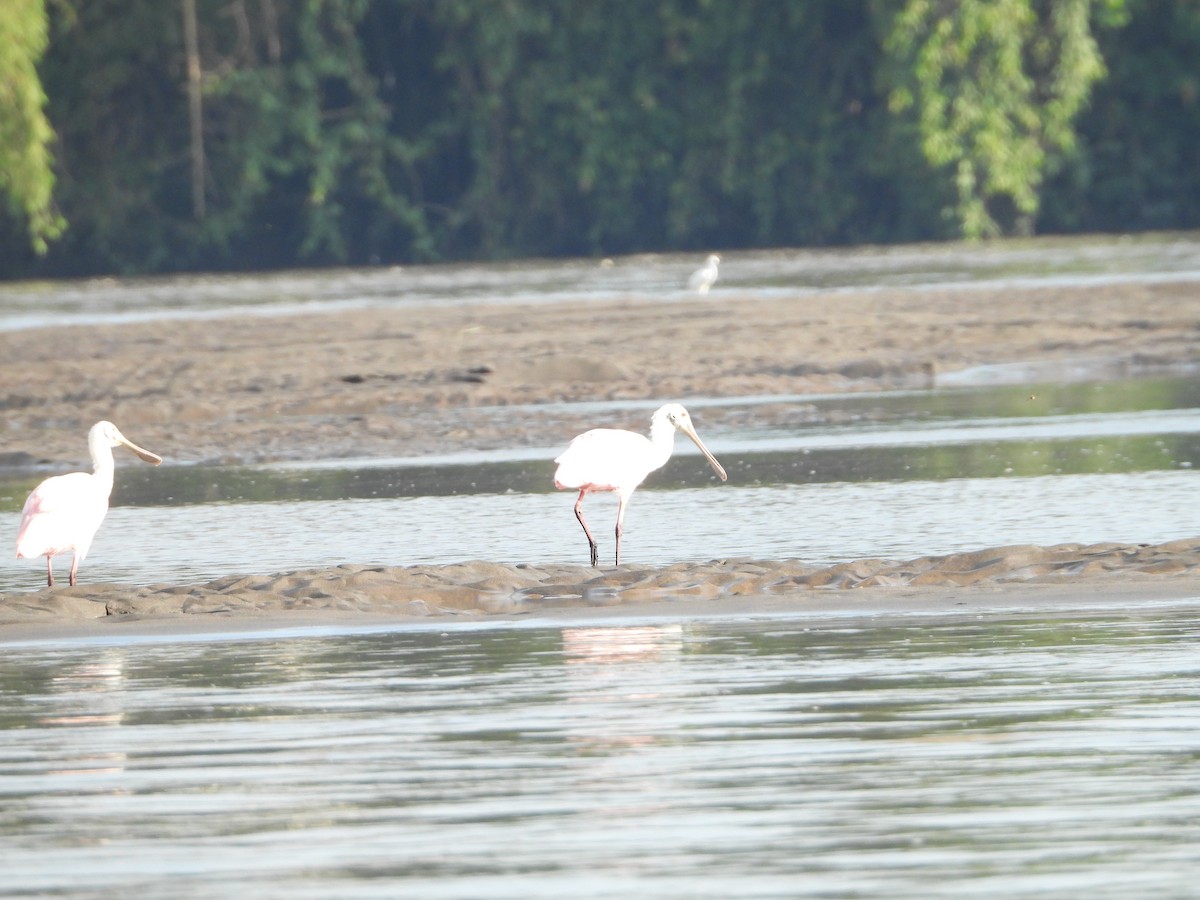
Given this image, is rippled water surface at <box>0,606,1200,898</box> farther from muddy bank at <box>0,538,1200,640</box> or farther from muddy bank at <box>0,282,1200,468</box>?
muddy bank at <box>0,282,1200,468</box>

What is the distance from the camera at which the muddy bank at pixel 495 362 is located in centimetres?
1700

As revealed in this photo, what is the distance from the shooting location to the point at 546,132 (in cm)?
4978

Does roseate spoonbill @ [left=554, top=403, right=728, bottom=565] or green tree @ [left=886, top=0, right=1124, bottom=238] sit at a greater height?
green tree @ [left=886, top=0, right=1124, bottom=238]

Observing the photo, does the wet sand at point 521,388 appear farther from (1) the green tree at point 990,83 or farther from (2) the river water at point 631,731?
(1) the green tree at point 990,83

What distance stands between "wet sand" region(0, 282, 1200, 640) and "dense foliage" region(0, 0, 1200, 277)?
59.2 feet

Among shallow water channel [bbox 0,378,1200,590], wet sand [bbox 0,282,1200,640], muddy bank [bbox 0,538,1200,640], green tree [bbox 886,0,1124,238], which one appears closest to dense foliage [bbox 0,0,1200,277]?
green tree [bbox 886,0,1124,238]

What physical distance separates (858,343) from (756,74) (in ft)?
88.6

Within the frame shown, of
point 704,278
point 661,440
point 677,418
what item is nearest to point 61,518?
point 661,440

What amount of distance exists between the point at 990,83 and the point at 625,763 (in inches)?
1457

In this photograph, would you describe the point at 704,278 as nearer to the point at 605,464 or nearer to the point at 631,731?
the point at 605,464

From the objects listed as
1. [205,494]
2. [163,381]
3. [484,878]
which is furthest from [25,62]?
[484,878]

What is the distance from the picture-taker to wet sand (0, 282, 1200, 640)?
9094mm

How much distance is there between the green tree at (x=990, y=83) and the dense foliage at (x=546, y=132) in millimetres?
116

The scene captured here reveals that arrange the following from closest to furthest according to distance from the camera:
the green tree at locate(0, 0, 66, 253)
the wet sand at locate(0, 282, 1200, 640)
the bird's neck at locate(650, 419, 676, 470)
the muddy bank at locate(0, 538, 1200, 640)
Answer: the muddy bank at locate(0, 538, 1200, 640)
the wet sand at locate(0, 282, 1200, 640)
the bird's neck at locate(650, 419, 676, 470)
the green tree at locate(0, 0, 66, 253)
